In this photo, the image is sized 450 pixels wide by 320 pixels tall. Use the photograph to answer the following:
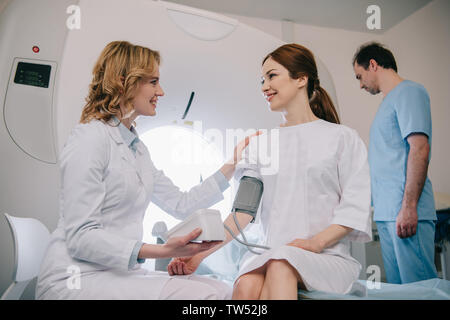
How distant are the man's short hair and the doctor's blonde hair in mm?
934

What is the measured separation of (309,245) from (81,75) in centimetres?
99

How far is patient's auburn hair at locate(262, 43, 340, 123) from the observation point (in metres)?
1.19

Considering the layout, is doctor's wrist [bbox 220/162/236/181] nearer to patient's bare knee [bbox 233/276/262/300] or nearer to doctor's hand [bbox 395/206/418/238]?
patient's bare knee [bbox 233/276/262/300]

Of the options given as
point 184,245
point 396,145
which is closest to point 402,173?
point 396,145

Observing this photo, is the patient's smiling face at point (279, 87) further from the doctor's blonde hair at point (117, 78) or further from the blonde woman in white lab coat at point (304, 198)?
the doctor's blonde hair at point (117, 78)

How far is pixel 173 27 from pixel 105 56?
46 cm

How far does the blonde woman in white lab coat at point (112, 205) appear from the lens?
2.69 feet

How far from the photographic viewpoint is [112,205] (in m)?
0.94

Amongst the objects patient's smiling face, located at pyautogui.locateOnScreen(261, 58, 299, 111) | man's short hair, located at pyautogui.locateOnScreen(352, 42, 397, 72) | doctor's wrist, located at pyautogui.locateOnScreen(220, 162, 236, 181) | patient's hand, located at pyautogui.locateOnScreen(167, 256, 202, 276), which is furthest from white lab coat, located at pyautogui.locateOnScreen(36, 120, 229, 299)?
man's short hair, located at pyautogui.locateOnScreen(352, 42, 397, 72)

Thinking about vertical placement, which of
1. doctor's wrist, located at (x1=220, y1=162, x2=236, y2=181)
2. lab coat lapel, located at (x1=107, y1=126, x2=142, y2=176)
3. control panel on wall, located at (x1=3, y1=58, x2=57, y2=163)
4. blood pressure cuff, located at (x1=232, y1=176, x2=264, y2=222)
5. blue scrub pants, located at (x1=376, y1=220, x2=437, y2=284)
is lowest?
blue scrub pants, located at (x1=376, y1=220, x2=437, y2=284)

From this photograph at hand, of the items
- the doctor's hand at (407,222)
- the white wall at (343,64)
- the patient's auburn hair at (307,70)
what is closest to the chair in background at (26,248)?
the patient's auburn hair at (307,70)

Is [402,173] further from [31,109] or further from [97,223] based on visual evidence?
[31,109]

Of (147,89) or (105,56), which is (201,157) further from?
(105,56)
